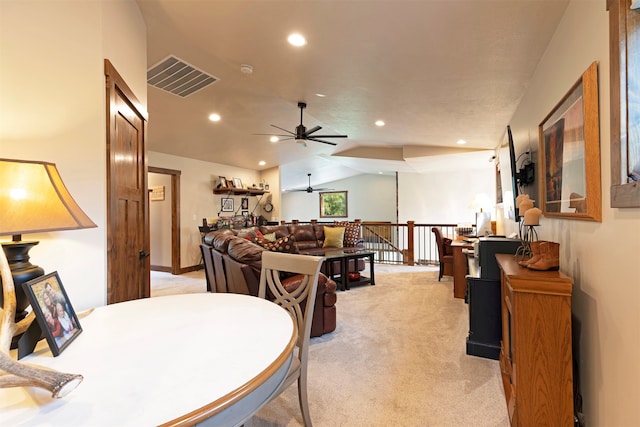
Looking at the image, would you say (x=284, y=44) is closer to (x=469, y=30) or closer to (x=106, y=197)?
(x=469, y=30)

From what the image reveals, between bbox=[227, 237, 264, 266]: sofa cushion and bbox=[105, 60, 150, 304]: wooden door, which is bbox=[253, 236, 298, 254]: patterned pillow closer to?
bbox=[227, 237, 264, 266]: sofa cushion

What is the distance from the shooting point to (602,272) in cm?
130

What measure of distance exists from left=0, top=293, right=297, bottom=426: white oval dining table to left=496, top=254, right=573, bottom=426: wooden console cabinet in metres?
1.13

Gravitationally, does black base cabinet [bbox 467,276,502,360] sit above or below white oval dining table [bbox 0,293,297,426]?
below

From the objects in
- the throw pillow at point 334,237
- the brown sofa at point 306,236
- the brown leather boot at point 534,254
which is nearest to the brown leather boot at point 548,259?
the brown leather boot at point 534,254

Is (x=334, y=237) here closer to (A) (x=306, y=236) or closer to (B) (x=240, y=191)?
(A) (x=306, y=236)

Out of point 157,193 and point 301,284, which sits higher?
point 157,193

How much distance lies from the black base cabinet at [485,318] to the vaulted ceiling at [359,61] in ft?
5.74

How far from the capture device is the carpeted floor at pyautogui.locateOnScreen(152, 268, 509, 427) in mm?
1737

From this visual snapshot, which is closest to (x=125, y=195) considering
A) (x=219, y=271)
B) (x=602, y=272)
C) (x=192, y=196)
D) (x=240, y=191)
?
(x=219, y=271)

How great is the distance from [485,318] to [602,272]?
1.28 m

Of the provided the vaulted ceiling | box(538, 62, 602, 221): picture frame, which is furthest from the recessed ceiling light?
box(538, 62, 602, 221): picture frame

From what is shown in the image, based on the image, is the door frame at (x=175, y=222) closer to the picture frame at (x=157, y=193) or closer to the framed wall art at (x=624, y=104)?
the picture frame at (x=157, y=193)

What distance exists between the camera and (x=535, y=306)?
1425mm
